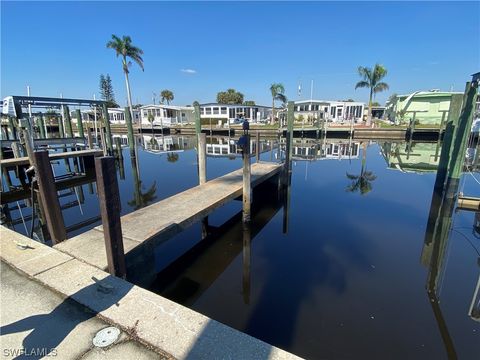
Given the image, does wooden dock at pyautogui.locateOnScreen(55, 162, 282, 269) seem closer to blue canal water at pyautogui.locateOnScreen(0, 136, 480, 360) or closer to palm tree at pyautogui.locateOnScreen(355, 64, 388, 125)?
blue canal water at pyautogui.locateOnScreen(0, 136, 480, 360)

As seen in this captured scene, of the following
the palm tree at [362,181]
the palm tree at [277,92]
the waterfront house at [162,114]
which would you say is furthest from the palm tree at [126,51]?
the palm tree at [362,181]

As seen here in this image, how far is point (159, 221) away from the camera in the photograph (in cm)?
479

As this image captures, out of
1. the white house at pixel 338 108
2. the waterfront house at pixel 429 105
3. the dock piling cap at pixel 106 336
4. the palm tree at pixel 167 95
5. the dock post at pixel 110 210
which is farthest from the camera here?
the palm tree at pixel 167 95

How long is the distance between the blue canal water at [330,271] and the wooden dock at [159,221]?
0.64 meters

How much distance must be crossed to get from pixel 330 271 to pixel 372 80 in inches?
1381

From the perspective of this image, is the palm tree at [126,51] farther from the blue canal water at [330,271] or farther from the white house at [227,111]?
the blue canal water at [330,271]

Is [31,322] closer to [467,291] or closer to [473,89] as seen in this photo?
[467,291]

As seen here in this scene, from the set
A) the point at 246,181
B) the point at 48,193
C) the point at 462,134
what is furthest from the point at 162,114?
the point at 48,193

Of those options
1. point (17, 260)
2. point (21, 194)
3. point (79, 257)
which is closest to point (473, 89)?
point (79, 257)

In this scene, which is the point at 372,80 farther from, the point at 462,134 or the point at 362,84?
the point at 462,134

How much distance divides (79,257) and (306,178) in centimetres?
979

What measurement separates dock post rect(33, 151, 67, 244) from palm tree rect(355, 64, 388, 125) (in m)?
34.9

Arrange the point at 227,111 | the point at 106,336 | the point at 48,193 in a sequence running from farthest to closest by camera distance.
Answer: the point at 227,111 < the point at 48,193 < the point at 106,336

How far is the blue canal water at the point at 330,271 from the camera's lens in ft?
11.1
